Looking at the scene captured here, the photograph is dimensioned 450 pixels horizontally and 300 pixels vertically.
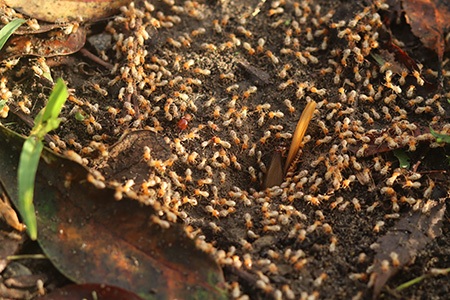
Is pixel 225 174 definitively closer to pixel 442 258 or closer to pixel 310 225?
pixel 310 225

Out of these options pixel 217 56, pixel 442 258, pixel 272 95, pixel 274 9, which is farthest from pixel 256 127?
pixel 442 258

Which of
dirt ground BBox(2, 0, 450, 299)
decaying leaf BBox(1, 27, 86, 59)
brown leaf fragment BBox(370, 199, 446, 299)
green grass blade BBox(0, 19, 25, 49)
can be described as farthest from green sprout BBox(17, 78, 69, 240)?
brown leaf fragment BBox(370, 199, 446, 299)

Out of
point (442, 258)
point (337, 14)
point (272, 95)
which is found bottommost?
point (442, 258)

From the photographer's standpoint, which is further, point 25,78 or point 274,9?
point 274,9

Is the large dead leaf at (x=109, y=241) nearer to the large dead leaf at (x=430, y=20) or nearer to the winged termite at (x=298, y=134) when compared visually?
the winged termite at (x=298, y=134)

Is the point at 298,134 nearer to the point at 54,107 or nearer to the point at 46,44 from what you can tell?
the point at 54,107

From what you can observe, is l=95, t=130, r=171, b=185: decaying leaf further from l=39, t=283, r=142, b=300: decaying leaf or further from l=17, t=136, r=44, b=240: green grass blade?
l=39, t=283, r=142, b=300: decaying leaf
